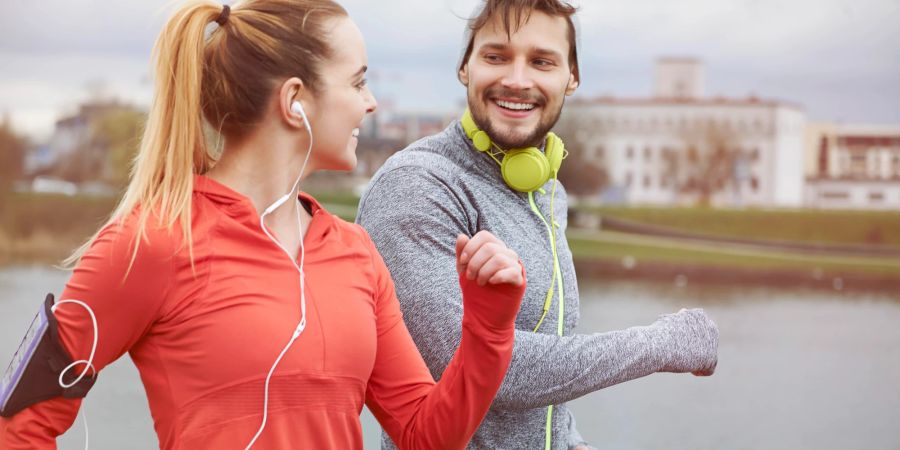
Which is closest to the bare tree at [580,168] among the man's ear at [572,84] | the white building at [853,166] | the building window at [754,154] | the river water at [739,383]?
the building window at [754,154]

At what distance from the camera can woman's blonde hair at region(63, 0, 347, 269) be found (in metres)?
1.56

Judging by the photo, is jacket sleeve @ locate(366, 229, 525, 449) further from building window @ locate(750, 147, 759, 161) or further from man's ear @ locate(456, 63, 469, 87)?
building window @ locate(750, 147, 759, 161)

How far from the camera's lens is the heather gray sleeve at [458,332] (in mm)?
1852

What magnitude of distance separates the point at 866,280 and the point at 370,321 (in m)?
41.8

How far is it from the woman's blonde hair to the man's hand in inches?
14.0

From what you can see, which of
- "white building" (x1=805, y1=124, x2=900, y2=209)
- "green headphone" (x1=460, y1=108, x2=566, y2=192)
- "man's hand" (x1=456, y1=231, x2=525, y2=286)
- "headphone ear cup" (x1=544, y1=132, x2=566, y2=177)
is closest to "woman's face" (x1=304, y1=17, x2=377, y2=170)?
"man's hand" (x1=456, y1=231, x2=525, y2=286)

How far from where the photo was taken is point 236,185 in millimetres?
1641

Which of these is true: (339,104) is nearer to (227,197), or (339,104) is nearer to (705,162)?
(227,197)

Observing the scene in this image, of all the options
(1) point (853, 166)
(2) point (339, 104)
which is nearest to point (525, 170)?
(2) point (339, 104)

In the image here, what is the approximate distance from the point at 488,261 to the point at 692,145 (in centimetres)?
7728

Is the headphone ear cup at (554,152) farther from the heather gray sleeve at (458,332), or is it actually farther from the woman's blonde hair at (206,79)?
the woman's blonde hair at (206,79)

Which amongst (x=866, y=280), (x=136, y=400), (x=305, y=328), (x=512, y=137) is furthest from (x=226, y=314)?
(x=866, y=280)

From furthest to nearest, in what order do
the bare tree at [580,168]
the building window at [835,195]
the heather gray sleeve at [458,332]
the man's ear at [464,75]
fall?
the building window at [835,195] → the bare tree at [580,168] → the man's ear at [464,75] → the heather gray sleeve at [458,332]

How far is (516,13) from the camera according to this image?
2074 millimetres
